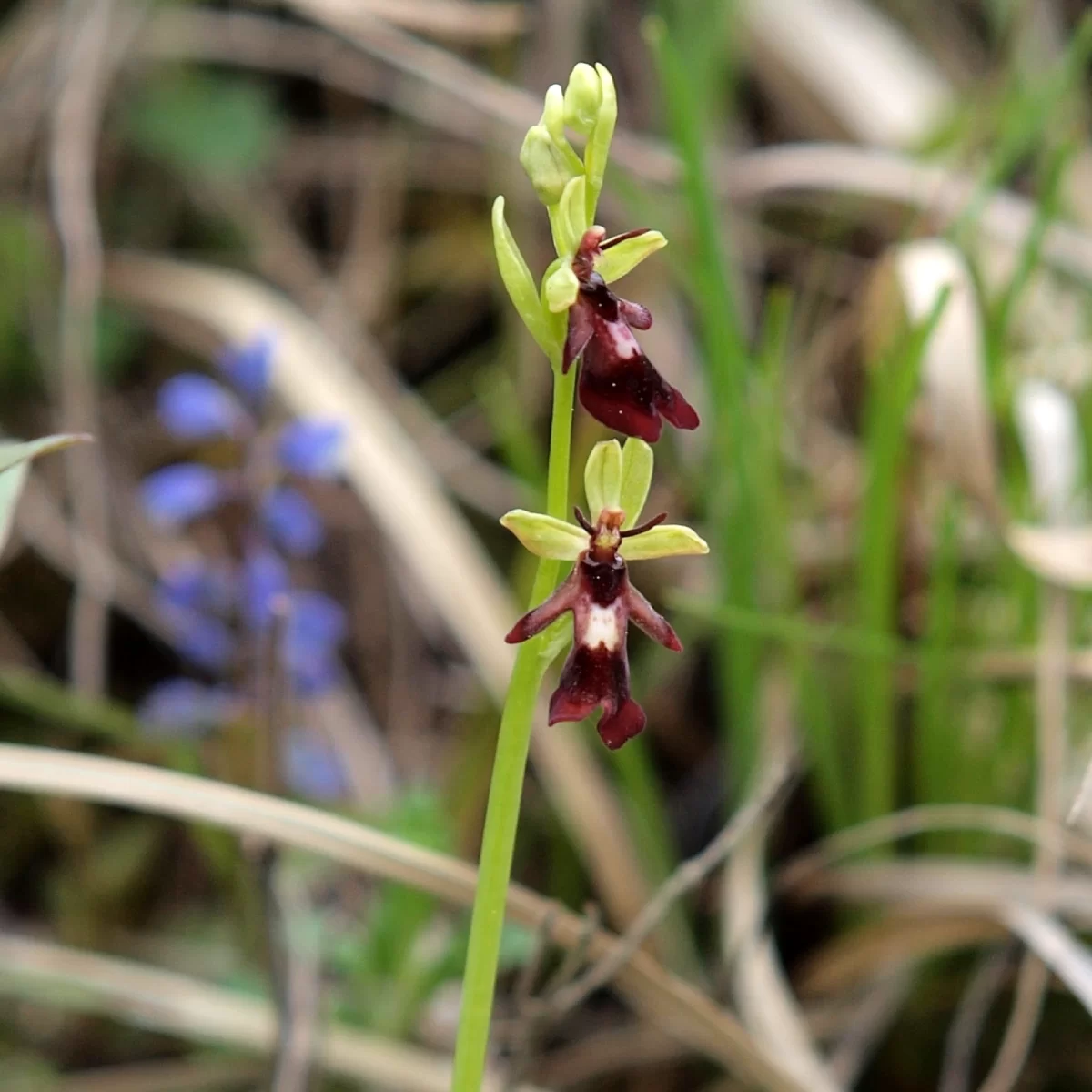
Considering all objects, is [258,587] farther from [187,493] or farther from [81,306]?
[81,306]

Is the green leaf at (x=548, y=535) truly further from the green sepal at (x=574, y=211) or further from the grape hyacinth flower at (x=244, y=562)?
the grape hyacinth flower at (x=244, y=562)

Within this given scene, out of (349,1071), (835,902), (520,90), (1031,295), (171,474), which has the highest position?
(520,90)

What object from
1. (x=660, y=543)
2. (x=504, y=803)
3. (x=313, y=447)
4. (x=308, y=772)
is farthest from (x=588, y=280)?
(x=308, y=772)

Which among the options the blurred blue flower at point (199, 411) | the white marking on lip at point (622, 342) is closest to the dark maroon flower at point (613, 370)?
the white marking on lip at point (622, 342)

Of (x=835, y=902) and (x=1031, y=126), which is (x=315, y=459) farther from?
(x=1031, y=126)

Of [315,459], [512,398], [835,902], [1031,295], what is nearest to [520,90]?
[512,398]

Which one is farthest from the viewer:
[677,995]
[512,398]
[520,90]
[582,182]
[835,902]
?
[520,90]
